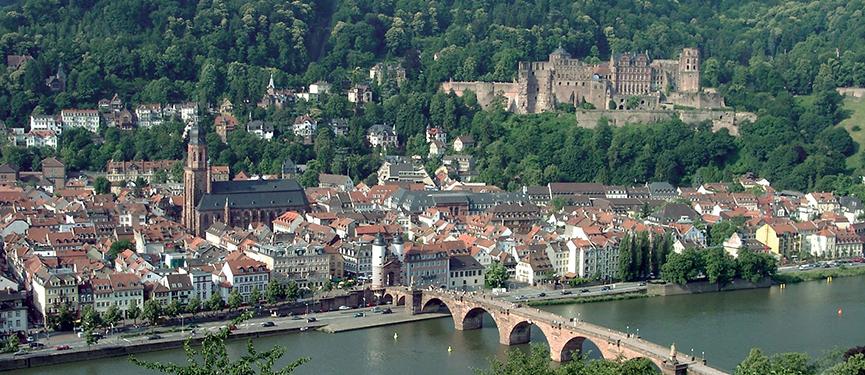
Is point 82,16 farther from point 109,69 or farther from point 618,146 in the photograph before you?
point 618,146

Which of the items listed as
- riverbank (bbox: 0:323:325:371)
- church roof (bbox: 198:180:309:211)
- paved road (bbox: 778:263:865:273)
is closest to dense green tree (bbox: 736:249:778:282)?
paved road (bbox: 778:263:865:273)

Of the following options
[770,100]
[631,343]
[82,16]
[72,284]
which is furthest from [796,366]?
[82,16]

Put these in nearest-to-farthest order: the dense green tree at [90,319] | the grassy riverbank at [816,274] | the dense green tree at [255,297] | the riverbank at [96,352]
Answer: the riverbank at [96,352]
the dense green tree at [90,319]
the dense green tree at [255,297]
the grassy riverbank at [816,274]

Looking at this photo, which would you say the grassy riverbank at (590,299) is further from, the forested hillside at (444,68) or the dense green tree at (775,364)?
the forested hillside at (444,68)

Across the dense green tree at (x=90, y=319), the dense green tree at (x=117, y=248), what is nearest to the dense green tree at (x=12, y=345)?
the dense green tree at (x=90, y=319)

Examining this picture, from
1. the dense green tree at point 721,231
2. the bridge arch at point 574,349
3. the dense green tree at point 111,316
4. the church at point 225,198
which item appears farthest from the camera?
the church at point 225,198

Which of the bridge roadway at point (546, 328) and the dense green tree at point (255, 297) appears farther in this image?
the dense green tree at point (255, 297)

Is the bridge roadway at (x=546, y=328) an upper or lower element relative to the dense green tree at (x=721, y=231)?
lower

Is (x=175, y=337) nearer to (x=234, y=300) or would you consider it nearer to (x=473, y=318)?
(x=234, y=300)
